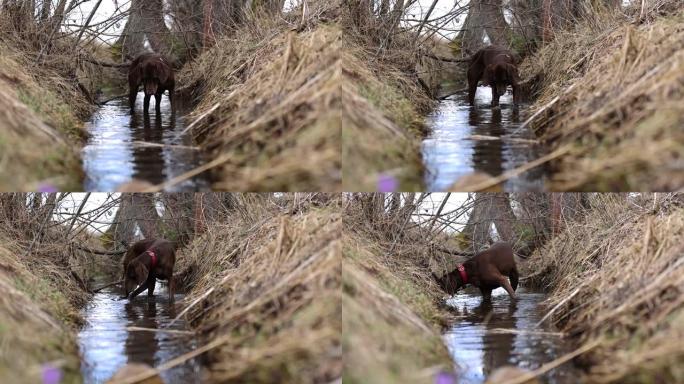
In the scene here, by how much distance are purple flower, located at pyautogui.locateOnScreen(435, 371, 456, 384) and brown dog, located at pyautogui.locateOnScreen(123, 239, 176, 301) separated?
168 inches

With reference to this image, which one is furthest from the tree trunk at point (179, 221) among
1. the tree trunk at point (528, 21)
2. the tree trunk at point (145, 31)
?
the tree trunk at point (528, 21)

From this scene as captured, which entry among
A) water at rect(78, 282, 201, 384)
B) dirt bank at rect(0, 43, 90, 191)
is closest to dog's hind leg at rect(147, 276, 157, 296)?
water at rect(78, 282, 201, 384)

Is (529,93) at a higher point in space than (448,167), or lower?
higher

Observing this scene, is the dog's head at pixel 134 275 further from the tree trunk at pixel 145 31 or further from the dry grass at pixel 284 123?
the dry grass at pixel 284 123

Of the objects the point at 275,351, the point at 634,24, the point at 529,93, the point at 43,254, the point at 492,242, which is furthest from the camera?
the point at 492,242

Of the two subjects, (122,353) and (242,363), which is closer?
(242,363)

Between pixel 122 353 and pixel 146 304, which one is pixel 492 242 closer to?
pixel 146 304

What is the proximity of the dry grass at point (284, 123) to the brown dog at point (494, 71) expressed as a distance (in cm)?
175

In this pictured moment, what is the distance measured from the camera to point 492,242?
1168 centimetres

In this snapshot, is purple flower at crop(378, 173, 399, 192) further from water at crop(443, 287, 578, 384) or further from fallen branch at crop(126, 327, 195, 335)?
fallen branch at crop(126, 327, 195, 335)

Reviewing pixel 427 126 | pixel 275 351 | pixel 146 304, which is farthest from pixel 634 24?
pixel 146 304

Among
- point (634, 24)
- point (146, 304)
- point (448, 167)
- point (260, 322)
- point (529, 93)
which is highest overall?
point (634, 24)

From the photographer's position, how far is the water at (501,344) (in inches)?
296

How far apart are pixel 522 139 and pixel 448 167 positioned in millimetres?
919
